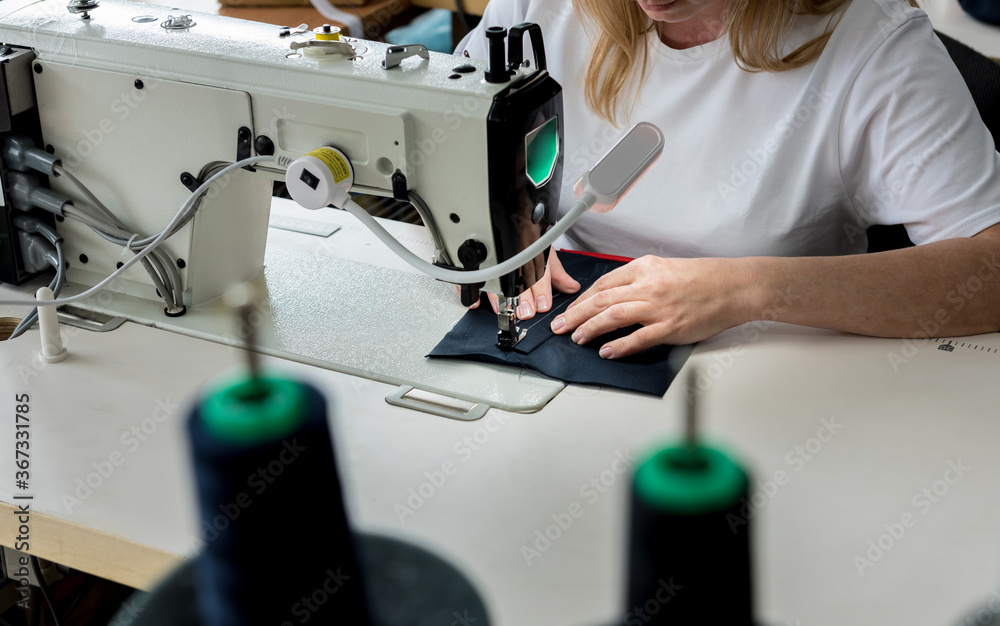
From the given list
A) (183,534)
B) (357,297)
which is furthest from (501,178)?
(183,534)

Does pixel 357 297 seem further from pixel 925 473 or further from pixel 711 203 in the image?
pixel 925 473

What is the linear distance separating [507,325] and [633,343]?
0.54ft

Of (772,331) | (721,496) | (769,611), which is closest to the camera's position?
(721,496)

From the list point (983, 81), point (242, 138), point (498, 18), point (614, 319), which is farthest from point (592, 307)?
point (983, 81)

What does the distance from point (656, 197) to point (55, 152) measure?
922 millimetres

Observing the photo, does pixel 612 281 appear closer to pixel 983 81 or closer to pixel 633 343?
pixel 633 343

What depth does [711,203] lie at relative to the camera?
1.54 m

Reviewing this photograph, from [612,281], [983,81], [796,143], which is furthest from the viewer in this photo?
[983,81]

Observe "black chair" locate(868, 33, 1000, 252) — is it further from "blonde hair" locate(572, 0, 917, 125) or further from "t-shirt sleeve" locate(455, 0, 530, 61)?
"t-shirt sleeve" locate(455, 0, 530, 61)

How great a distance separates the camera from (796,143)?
1459 mm

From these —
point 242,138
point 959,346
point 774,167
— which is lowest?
point 959,346

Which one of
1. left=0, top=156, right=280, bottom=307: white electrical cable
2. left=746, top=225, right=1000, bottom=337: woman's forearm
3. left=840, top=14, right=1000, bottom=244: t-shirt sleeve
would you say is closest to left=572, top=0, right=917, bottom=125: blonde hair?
left=840, top=14, right=1000, bottom=244: t-shirt sleeve

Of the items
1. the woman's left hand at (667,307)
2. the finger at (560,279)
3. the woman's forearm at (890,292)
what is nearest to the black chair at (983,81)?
the woman's forearm at (890,292)

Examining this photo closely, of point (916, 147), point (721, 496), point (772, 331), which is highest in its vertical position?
point (721, 496)
